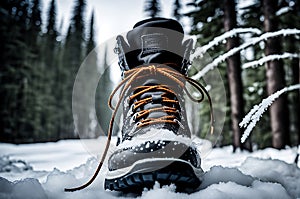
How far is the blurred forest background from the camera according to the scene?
430 centimetres

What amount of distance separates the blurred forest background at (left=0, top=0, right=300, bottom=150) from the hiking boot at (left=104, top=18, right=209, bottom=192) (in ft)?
2.18

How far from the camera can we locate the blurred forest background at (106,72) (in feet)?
14.1

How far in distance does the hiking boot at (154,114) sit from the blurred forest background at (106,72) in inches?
26.2

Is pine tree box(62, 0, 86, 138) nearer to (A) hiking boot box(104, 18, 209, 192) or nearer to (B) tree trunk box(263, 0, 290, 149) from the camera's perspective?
(B) tree trunk box(263, 0, 290, 149)

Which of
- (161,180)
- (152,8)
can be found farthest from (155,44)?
(152,8)

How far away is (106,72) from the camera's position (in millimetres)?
11820

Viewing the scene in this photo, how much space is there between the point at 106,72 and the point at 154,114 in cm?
1104

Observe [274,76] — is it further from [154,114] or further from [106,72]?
[106,72]

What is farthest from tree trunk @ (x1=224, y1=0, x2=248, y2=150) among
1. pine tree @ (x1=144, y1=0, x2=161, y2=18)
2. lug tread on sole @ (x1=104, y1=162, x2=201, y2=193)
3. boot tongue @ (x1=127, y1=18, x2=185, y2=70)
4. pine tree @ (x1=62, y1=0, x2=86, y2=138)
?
pine tree @ (x1=62, y1=0, x2=86, y2=138)

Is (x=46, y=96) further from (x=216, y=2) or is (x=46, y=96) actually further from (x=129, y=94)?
(x=129, y=94)

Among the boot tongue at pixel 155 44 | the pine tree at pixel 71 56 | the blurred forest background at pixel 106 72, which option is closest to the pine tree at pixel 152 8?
the blurred forest background at pixel 106 72

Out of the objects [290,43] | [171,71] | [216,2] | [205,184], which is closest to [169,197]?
[205,184]

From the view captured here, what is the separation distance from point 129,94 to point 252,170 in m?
0.72

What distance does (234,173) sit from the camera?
1.02m
